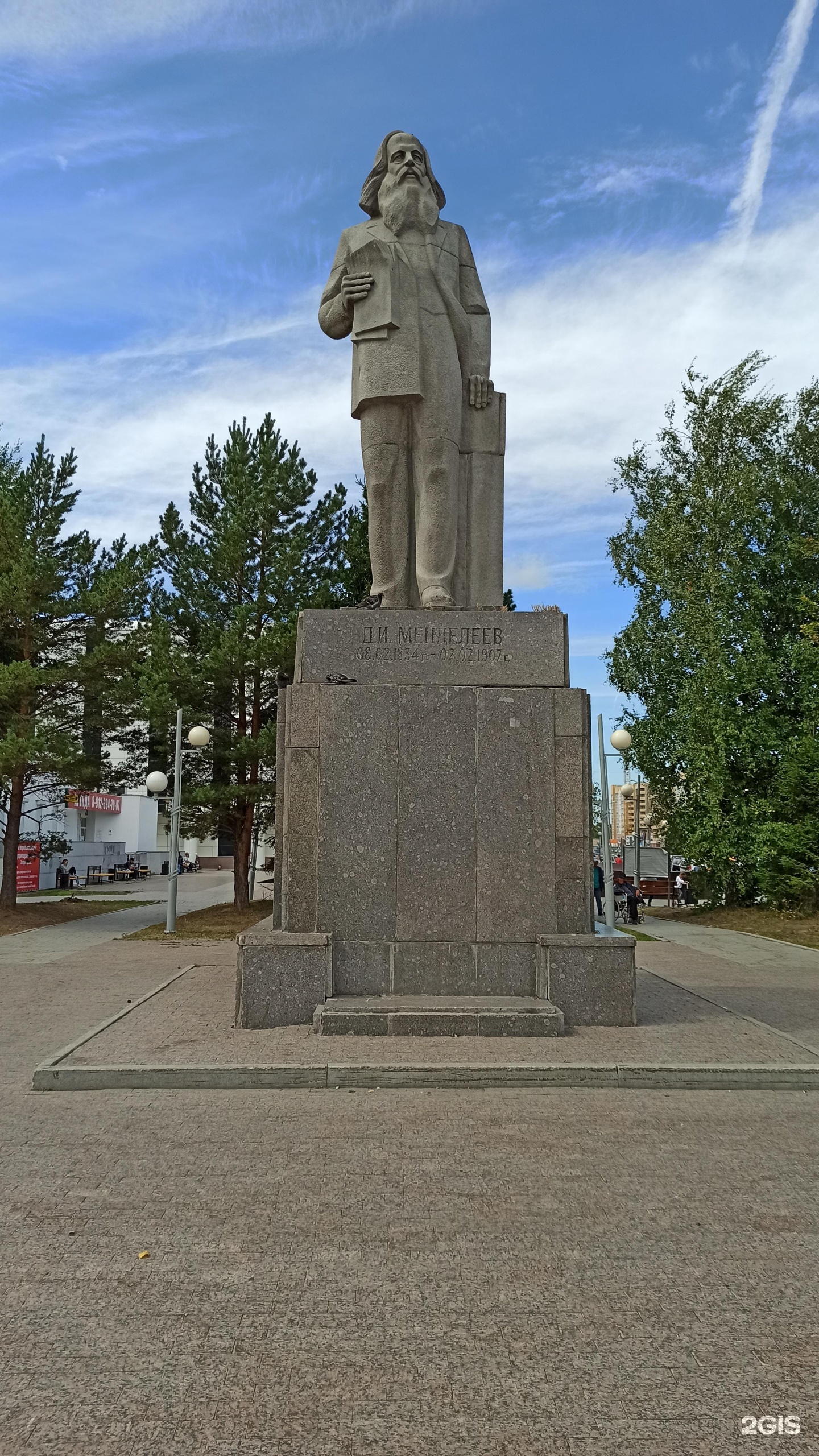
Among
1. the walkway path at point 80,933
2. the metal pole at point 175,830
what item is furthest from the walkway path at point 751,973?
the metal pole at point 175,830

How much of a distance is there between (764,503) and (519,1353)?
72.0 ft

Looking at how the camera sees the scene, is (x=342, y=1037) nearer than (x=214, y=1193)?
No

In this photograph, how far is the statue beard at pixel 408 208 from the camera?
8000mm

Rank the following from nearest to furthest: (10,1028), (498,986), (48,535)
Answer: (498,986)
(10,1028)
(48,535)

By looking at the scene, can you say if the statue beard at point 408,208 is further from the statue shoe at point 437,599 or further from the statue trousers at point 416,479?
the statue shoe at point 437,599

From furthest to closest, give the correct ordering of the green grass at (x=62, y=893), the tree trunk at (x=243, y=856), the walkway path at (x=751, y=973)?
the green grass at (x=62, y=893) → the tree trunk at (x=243, y=856) → the walkway path at (x=751, y=973)

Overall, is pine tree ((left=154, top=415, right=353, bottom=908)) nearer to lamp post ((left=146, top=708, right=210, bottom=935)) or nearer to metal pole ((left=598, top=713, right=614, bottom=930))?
lamp post ((left=146, top=708, right=210, bottom=935))

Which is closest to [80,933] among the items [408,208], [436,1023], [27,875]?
[436,1023]

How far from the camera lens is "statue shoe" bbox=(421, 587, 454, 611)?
24.8ft

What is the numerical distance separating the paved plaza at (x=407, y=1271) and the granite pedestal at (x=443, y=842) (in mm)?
1469

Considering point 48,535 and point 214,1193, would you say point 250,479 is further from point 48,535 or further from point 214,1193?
point 214,1193

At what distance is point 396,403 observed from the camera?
789cm

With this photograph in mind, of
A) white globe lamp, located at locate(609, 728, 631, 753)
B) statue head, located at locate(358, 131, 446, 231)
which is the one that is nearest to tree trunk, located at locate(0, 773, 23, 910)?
white globe lamp, located at locate(609, 728, 631, 753)

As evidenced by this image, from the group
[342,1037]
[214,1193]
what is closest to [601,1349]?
[214,1193]
